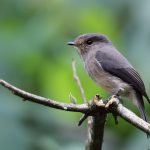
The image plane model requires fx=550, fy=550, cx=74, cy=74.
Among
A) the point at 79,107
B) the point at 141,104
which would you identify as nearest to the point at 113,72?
the point at 141,104

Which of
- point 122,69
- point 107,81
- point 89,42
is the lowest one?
point 107,81

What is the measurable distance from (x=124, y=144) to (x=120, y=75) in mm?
847

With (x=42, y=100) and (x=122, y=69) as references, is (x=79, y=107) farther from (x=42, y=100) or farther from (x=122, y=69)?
(x=122, y=69)

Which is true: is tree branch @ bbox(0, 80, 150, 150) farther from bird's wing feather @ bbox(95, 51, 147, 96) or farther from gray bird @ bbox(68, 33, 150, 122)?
bird's wing feather @ bbox(95, 51, 147, 96)

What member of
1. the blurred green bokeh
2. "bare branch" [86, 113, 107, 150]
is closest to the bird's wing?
the blurred green bokeh

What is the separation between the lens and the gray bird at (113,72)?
177 inches

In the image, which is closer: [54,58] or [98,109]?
[98,109]

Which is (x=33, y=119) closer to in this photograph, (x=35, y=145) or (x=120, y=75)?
(x=35, y=145)

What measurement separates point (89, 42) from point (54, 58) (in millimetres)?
1279

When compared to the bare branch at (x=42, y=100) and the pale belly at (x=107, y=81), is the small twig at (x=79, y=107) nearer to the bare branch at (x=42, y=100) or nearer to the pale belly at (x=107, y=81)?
the bare branch at (x=42, y=100)

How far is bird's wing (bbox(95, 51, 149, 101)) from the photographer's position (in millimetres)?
4500

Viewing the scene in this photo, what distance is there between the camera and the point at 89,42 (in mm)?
5477

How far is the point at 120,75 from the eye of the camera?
471 centimetres

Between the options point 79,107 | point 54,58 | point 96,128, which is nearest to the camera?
point 79,107
